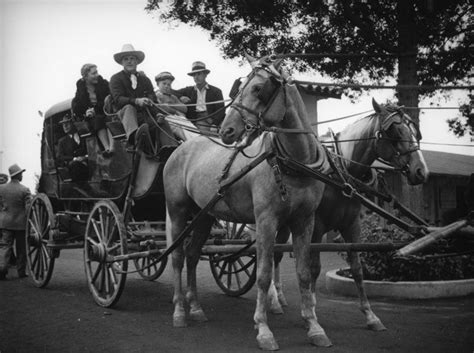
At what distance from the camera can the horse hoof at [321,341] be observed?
17.2ft

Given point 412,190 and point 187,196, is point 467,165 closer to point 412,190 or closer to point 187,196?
point 412,190

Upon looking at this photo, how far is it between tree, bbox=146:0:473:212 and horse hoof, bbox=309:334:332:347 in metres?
5.00

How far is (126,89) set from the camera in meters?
7.81

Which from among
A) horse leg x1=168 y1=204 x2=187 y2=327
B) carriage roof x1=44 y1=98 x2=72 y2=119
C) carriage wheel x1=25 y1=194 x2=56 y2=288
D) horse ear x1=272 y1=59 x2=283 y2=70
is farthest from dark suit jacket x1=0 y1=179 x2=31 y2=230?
horse ear x1=272 y1=59 x2=283 y2=70

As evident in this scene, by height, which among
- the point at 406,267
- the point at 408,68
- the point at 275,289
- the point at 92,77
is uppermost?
the point at 408,68

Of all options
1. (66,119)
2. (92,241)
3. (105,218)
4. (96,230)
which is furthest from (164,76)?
(92,241)

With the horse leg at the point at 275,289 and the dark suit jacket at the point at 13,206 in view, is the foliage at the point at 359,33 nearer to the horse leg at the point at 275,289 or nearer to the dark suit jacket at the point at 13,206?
the horse leg at the point at 275,289

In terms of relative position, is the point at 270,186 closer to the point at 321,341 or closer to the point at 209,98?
the point at 321,341

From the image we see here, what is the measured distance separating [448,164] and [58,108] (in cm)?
1400

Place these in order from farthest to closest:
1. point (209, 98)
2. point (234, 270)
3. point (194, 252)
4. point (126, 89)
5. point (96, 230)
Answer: point (209, 98), point (234, 270), point (126, 89), point (96, 230), point (194, 252)

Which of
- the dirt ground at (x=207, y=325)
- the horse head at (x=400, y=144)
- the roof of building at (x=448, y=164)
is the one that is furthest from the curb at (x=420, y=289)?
the roof of building at (x=448, y=164)

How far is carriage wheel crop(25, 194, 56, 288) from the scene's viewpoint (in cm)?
873

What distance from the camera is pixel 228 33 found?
900 cm

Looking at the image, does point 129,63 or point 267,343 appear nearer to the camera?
point 267,343
